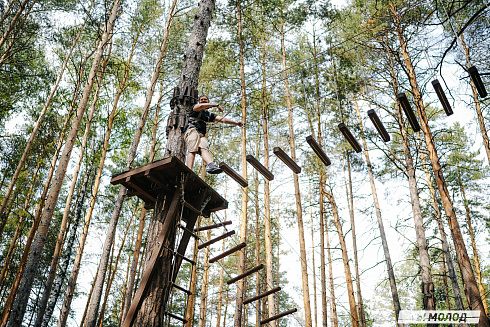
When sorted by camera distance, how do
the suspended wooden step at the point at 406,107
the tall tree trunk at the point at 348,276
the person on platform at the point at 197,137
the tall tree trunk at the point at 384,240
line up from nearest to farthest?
the suspended wooden step at the point at 406,107 → the person on platform at the point at 197,137 → the tall tree trunk at the point at 384,240 → the tall tree trunk at the point at 348,276

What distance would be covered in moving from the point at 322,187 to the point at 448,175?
4.68m

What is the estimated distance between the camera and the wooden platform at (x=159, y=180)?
10.4 feet

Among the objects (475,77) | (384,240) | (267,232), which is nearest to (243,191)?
(267,232)

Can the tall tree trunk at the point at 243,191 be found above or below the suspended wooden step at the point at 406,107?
above

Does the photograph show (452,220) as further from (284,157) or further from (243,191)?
A: (243,191)

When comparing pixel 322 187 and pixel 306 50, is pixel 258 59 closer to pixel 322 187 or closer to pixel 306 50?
pixel 306 50

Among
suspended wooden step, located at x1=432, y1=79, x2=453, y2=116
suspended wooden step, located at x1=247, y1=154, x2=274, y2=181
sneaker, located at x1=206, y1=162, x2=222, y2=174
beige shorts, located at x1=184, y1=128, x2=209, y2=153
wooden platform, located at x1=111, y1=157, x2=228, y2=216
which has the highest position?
suspended wooden step, located at x1=432, y1=79, x2=453, y2=116

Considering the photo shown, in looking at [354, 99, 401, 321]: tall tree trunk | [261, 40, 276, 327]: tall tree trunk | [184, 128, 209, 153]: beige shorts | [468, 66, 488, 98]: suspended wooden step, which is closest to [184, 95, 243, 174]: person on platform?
[184, 128, 209, 153]: beige shorts

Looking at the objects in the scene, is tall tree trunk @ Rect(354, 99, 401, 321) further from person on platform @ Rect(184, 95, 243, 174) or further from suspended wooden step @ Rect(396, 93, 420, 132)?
person on platform @ Rect(184, 95, 243, 174)

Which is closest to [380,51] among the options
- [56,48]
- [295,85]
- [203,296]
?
[295,85]

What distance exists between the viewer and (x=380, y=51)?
747 cm

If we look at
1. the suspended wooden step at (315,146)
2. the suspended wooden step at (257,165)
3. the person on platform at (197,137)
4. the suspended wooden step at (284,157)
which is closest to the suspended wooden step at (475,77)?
the suspended wooden step at (315,146)

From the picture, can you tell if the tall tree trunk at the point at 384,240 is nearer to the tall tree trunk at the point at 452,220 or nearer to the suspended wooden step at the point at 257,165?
the tall tree trunk at the point at 452,220

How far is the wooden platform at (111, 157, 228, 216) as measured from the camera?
3.16 m
